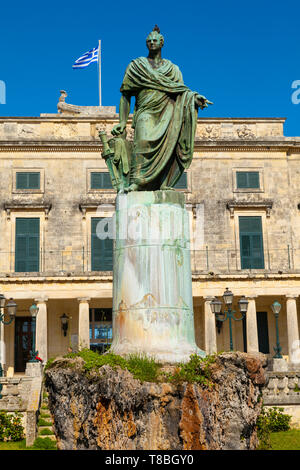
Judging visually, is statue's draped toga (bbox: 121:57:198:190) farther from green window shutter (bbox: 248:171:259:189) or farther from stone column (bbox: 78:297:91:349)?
green window shutter (bbox: 248:171:259:189)

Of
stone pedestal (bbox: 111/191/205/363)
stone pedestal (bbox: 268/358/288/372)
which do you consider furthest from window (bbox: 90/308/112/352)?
stone pedestal (bbox: 111/191/205/363)

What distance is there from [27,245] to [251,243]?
36.2 feet

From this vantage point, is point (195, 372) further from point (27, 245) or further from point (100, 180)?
point (100, 180)

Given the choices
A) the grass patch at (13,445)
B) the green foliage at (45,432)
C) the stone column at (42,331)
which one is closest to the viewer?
the grass patch at (13,445)

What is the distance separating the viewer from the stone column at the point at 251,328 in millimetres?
28917

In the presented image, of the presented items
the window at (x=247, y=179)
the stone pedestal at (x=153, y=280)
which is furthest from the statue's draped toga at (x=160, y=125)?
the window at (x=247, y=179)

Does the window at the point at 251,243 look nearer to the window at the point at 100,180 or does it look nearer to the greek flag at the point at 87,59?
the window at the point at 100,180

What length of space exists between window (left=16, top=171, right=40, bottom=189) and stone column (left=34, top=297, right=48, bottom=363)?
671cm

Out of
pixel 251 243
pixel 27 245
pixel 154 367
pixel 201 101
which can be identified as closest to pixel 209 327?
pixel 251 243

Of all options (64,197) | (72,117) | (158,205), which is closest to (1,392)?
(158,205)

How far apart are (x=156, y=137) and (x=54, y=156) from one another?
24.3 metres

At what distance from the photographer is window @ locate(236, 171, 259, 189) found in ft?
111

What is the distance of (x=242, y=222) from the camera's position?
109ft

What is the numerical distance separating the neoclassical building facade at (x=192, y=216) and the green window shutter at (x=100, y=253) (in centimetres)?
5
